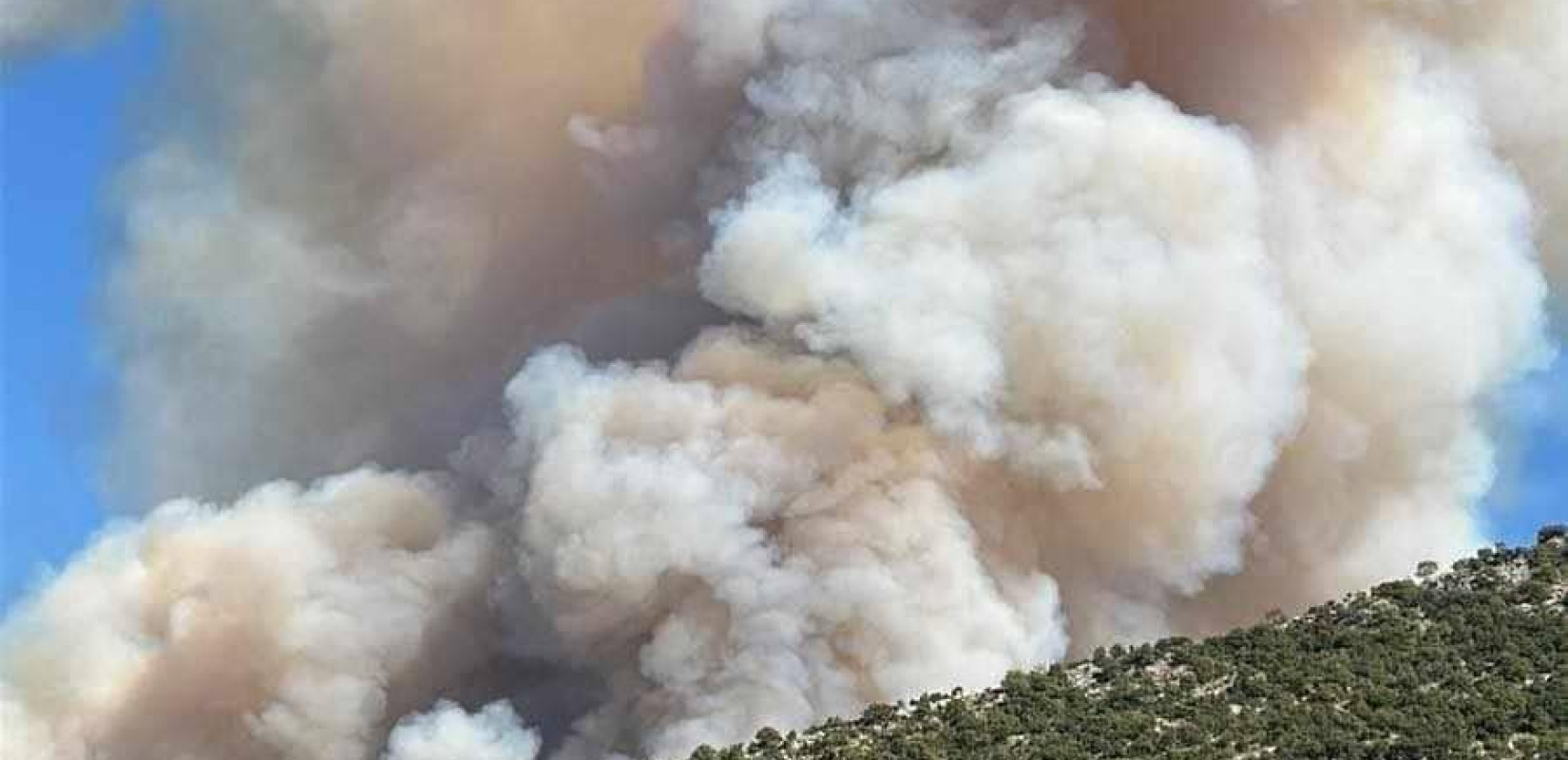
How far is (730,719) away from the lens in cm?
5459

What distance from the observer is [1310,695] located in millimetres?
46375

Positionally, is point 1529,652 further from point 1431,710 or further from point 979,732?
point 979,732

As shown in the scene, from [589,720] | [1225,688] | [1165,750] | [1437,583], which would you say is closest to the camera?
[1165,750]

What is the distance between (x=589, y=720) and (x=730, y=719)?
15.7ft

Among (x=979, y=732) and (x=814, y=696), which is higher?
(x=814, y=696)

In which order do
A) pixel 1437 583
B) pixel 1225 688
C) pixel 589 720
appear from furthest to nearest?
pixel 589 720
pixel 1437 583
pixel 1225 688

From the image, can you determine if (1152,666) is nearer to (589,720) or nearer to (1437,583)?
(1437,583)

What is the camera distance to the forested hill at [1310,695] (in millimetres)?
44000

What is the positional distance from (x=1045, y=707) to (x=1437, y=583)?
30.2 ft

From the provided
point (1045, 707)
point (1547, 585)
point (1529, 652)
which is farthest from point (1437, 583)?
point (1045, 707)

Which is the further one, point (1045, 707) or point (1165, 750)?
point (1045, 707)

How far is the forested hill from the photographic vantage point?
144ft

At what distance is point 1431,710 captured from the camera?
44500mm

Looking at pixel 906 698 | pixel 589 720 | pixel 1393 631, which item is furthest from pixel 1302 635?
pixel 589 720
